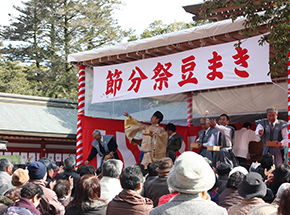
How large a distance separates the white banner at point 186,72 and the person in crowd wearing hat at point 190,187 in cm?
499

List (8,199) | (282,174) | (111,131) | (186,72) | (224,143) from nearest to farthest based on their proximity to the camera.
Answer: (8,199)
(282,174)
(186,72)
(224,143)
(111,131)

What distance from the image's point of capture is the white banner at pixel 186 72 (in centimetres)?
703

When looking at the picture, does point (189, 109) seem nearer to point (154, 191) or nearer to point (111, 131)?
point (111, 131)

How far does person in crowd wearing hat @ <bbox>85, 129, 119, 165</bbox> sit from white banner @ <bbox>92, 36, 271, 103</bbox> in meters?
0.83

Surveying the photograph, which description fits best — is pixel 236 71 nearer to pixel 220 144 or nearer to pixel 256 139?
pixel 220 144

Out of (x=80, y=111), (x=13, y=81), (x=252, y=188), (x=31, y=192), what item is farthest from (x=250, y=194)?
(x=13, y=81)

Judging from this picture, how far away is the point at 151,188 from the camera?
443cm

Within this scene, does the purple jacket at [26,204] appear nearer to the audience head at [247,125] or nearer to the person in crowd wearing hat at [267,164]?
the person in crowd wearing hat at [267,164]

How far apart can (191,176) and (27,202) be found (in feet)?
5.70

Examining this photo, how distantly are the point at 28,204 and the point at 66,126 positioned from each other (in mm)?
9441

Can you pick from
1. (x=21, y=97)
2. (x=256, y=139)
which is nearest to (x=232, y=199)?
(x=256, y=139)

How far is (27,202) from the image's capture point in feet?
10.9

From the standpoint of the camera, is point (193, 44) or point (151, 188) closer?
point (151, 188)

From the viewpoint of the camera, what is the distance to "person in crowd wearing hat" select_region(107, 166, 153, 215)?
3295 mm
